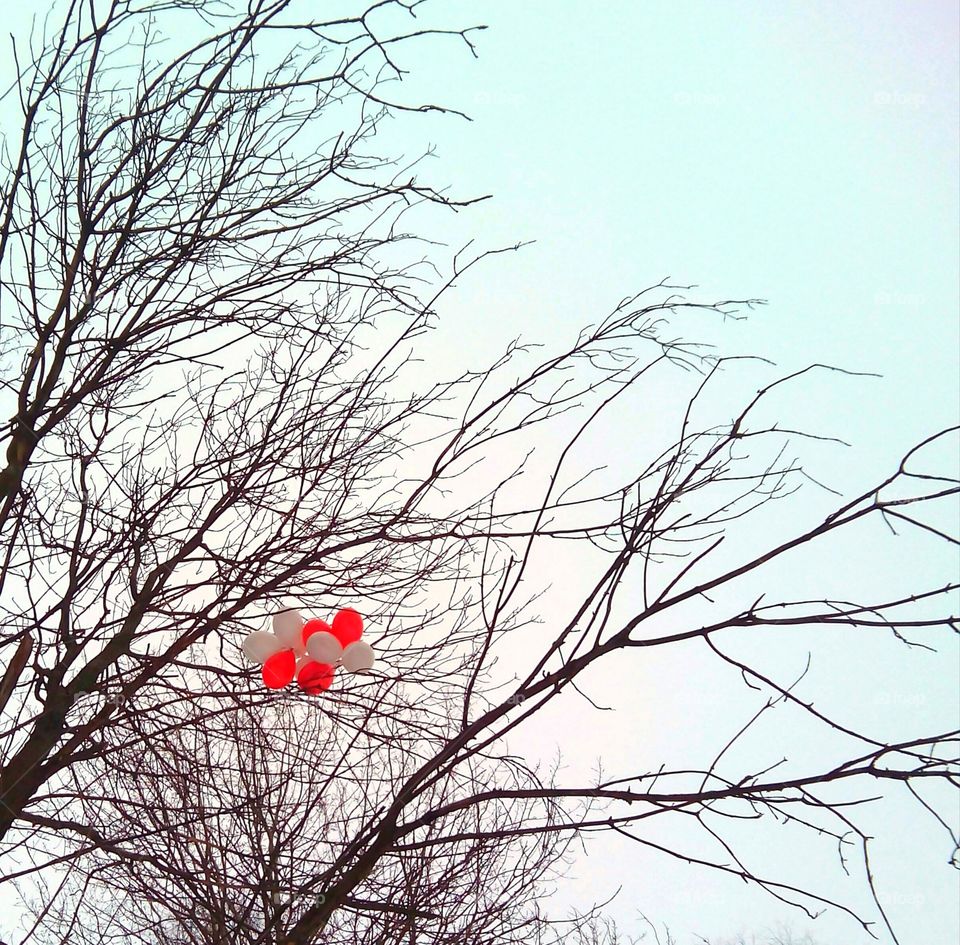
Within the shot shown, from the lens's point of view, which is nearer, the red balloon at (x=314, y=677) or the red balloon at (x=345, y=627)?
the red balloon at (x=314, y=677)

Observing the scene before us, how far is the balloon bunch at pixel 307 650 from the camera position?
2.23 meters

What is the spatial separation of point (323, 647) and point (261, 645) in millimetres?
162

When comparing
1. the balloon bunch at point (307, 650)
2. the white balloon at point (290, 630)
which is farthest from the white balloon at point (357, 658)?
the white balloon at point (290, 630)

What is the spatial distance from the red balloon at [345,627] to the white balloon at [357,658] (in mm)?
43

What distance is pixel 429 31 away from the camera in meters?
2.02

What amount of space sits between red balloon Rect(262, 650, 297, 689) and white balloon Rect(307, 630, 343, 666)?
59mm

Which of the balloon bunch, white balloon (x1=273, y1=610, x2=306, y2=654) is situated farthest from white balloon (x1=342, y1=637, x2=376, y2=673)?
white balloon (x1=273, y1=610, x2=306, y2=654)

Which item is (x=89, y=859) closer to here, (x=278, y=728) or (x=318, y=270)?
(x=278, y=728)

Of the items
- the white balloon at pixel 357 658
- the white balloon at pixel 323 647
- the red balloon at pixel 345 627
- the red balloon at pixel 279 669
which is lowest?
the red balloon at pixel 279 669

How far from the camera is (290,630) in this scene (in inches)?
90.4

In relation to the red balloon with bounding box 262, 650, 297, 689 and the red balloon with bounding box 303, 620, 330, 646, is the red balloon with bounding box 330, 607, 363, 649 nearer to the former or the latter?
the red balloon with bounding box 303, 620, 330, 646

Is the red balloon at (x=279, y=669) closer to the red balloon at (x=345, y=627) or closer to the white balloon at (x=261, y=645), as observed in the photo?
the white balloon at (x=261, y=645)

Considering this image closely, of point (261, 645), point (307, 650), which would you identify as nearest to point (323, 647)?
point (307, 650)

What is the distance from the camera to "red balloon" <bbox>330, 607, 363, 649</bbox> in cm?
233
